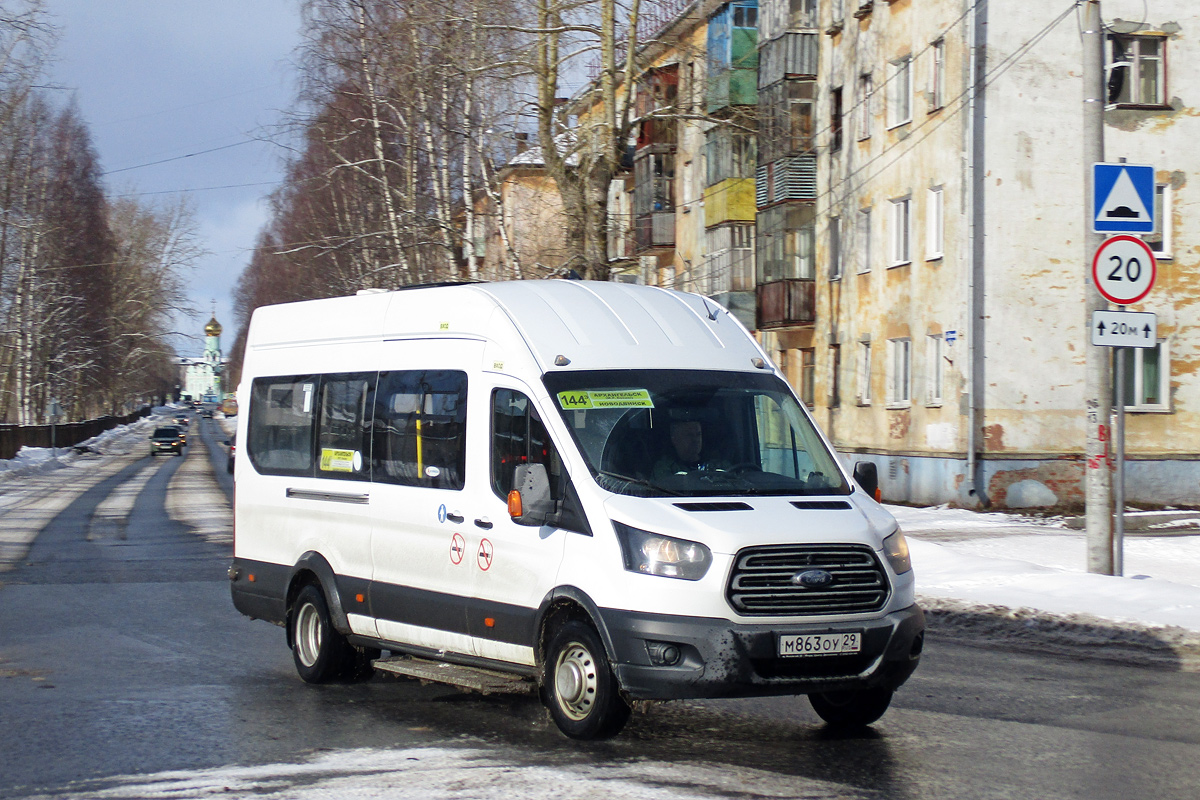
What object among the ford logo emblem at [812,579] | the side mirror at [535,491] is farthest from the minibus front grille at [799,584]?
the side mirror at [535,491]

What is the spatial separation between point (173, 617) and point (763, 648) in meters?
7.04

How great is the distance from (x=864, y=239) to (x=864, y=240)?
2 cm

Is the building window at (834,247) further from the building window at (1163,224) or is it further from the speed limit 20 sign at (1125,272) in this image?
the speed limit 20 sign at (1125,272)

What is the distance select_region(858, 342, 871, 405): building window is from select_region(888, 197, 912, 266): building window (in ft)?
7.94

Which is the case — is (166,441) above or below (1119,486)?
below

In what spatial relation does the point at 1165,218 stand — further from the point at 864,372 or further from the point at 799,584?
the point at 799,584

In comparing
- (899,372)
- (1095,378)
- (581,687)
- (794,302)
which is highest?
(794,302)

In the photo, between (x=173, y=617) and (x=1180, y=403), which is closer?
(x=173, y=617)

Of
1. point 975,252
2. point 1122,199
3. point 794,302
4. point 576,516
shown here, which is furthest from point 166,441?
point 576,516

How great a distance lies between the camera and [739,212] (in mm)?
38469

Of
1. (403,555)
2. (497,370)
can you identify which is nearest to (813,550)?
(497,370)

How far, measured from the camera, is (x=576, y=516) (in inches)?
285

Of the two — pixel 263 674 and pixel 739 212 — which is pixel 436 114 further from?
pixel 263 674

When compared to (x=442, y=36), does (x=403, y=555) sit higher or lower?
lower
